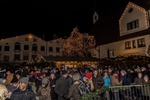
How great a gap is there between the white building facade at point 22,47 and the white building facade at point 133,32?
95.2ft

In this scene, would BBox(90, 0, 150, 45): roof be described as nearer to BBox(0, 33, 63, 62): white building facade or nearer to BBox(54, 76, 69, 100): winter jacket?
BBox(0, 33, 63, 62): white building facade

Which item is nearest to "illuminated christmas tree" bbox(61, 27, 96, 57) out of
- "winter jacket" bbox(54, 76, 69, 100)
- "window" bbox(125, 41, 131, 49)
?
"window" bbox(125, 41, 131, 49)

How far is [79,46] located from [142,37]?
2115cm

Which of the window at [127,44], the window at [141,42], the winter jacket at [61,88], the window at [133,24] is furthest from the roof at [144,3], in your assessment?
the winter jacket at [61,88]

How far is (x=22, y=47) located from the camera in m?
60.2

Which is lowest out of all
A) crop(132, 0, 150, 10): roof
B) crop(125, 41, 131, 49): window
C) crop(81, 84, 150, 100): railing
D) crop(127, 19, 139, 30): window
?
crop(81, 84, 150, 100): railing

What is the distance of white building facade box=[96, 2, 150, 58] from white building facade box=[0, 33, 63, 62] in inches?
1143

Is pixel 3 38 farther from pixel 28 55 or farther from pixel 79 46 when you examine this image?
pixel 79 46

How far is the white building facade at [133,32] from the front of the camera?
1208 inches

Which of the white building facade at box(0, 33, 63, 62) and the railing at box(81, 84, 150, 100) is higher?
the white building facade at box(0, 33, 63, 62)

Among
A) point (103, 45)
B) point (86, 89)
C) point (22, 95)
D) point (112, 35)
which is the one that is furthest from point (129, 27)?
point (22, 95)

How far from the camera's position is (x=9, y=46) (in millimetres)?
57875

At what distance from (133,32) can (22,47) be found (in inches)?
1423

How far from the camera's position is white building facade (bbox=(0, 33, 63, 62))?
57.6 m
